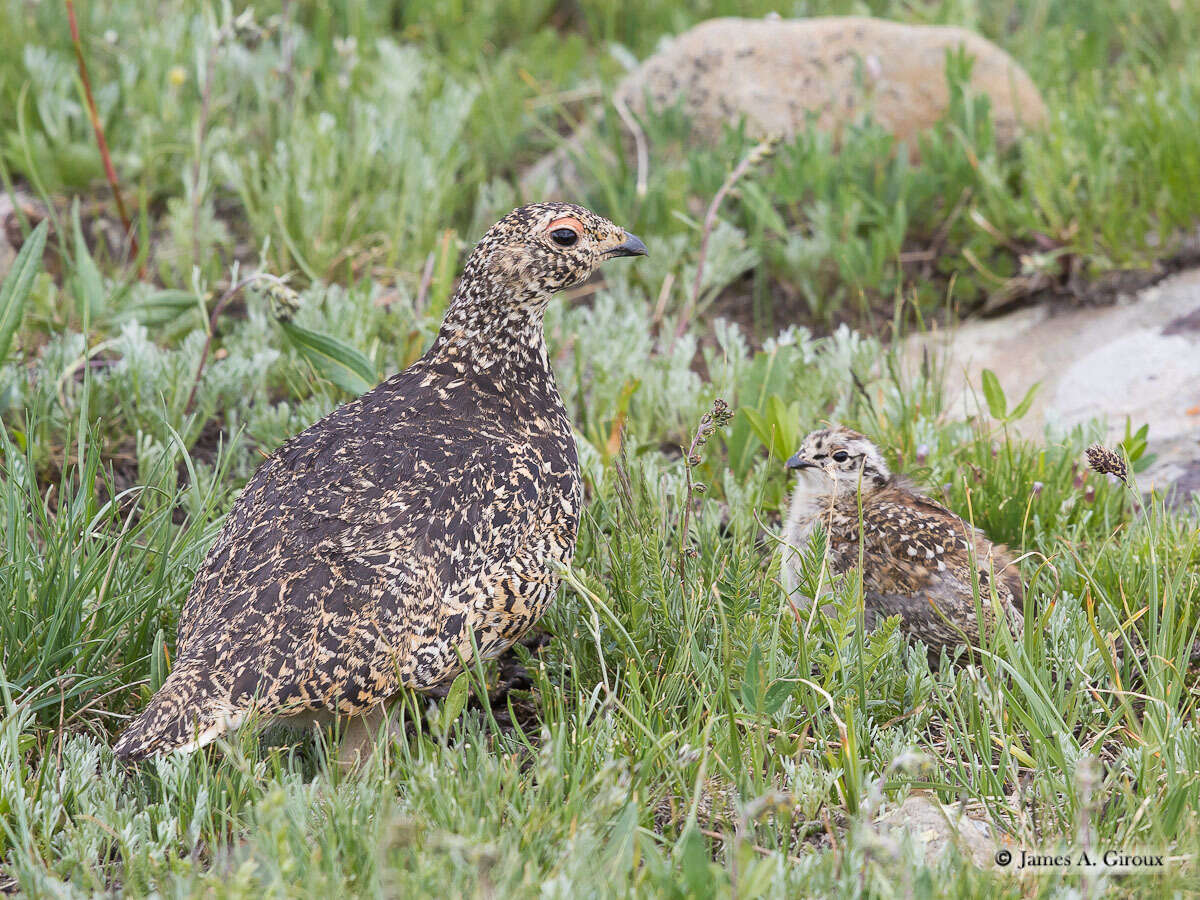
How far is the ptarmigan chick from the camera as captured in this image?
4.86 m

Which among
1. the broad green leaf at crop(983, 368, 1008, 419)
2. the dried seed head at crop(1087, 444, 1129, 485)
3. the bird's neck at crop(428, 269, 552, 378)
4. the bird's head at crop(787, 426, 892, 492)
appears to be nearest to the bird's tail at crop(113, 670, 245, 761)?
the bird's neck at crop(428, 269, 552, 378)

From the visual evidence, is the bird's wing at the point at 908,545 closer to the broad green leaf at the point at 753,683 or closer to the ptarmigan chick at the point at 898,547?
the ptarmigan chick at the point at 898,547

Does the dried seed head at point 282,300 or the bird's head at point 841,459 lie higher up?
the dried seed head at point 282,300

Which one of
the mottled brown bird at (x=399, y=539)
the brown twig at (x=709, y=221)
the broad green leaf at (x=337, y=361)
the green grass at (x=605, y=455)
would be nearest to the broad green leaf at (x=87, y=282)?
the green grass at (x=605, y=455)

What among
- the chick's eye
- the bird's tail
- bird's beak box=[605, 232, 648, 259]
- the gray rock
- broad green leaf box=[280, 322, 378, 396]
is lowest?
the gray rock

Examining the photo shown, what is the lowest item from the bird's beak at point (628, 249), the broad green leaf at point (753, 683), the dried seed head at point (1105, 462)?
the broad green leaf at point (753, 683)

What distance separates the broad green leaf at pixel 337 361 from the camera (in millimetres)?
5703

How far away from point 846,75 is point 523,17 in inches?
124

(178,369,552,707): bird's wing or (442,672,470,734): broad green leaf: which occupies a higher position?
(178,369,552,707): bird's wing

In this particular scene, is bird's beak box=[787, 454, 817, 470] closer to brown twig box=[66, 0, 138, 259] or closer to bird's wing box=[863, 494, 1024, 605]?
bird's wing box=[863, 494, 1024, 605]

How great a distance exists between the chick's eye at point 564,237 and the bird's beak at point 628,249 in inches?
7.4

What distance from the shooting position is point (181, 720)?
3707 mm

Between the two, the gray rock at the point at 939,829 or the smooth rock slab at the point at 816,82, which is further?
the smooth rock slab at the point at 816,82

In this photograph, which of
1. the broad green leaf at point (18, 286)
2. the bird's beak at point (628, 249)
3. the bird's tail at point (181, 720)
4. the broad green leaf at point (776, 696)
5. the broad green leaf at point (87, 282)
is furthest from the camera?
the broad green leaf at point (87, 282)
